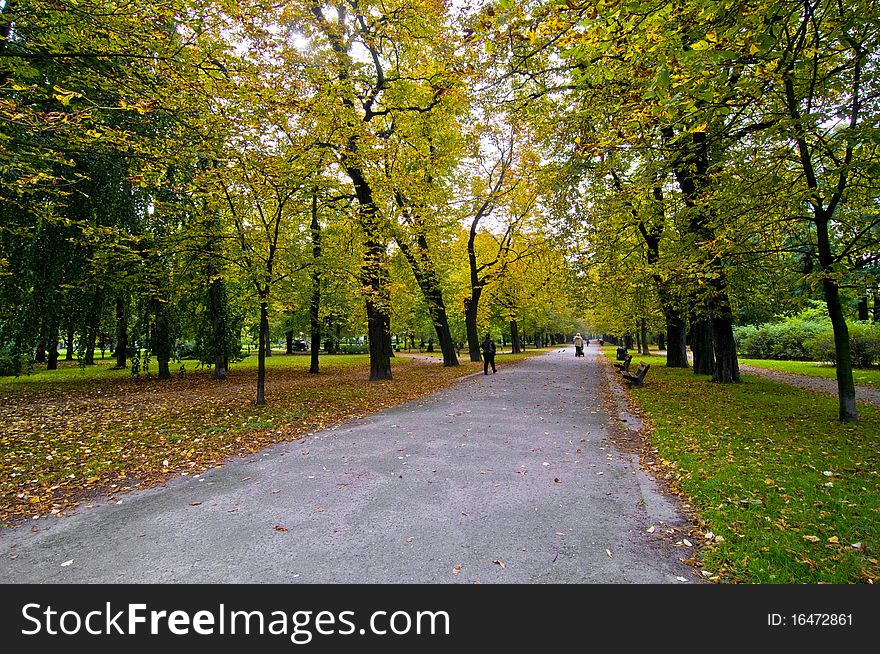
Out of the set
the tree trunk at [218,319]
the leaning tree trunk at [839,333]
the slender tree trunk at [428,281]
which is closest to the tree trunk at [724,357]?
the leaning tree trunk at [839,333]

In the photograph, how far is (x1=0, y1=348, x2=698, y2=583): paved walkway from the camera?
10.1 feet

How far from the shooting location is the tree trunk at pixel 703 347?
51.6 feet

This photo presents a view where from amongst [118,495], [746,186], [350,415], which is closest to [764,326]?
[746,186]

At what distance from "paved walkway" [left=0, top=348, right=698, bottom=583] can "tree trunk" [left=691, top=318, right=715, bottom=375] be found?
11995 mm

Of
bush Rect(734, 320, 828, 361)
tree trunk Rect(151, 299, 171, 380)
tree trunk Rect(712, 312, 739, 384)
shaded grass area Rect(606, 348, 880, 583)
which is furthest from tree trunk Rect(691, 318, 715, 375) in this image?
tree trunk Rect(151, 299, 171, 380)

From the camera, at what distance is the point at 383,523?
3818 millimetres

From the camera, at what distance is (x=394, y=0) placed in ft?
38.9

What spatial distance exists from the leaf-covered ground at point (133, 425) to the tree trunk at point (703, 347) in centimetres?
1079

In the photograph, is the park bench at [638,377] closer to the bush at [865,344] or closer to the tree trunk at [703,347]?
the tree trunk at [703,347]

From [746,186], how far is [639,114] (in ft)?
7.51

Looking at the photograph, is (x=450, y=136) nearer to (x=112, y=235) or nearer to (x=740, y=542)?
(x=112, y=235)

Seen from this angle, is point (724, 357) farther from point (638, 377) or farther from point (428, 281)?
point (428, 281)

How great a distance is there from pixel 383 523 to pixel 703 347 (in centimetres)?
1671

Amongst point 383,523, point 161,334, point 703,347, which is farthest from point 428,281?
point 383,523
